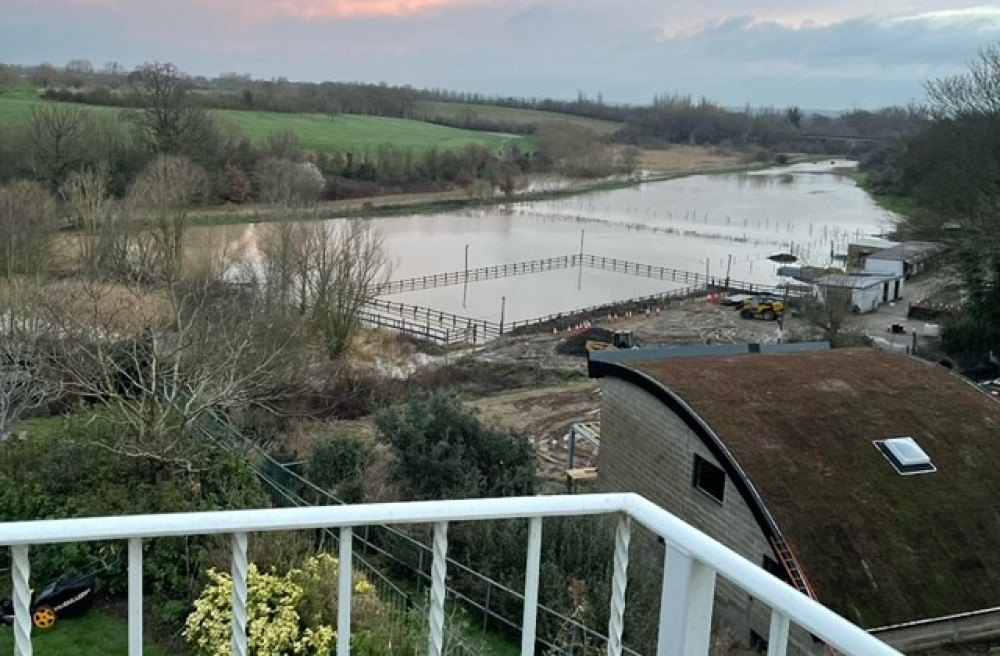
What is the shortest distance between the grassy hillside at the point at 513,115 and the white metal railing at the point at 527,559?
125621 mm

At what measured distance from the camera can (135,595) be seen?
5.67 ft

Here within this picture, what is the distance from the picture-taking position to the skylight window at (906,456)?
12336 millimetres

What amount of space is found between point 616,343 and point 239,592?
2624cm

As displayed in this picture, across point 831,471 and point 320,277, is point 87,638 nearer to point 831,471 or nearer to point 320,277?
point 831,471

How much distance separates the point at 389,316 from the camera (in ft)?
119

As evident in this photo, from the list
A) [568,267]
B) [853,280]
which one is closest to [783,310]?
[853,280]

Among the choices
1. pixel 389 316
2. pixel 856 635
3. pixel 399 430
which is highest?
pixel 856 635

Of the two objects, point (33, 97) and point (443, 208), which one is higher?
point (33, 97)

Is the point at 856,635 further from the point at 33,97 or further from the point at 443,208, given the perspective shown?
the point at 33,97

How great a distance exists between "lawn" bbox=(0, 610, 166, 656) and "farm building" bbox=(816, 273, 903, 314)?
95.7 ft

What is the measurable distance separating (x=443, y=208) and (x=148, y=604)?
2264 inches

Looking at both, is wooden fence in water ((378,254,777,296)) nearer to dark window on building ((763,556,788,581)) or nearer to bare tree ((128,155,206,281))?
bare tree ((128,155,206,281))

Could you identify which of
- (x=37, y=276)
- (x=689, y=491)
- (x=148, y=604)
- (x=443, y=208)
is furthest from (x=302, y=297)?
(x=443, y=208)

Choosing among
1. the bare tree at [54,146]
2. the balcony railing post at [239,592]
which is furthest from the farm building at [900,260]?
the balcony railing post at [239,592]
